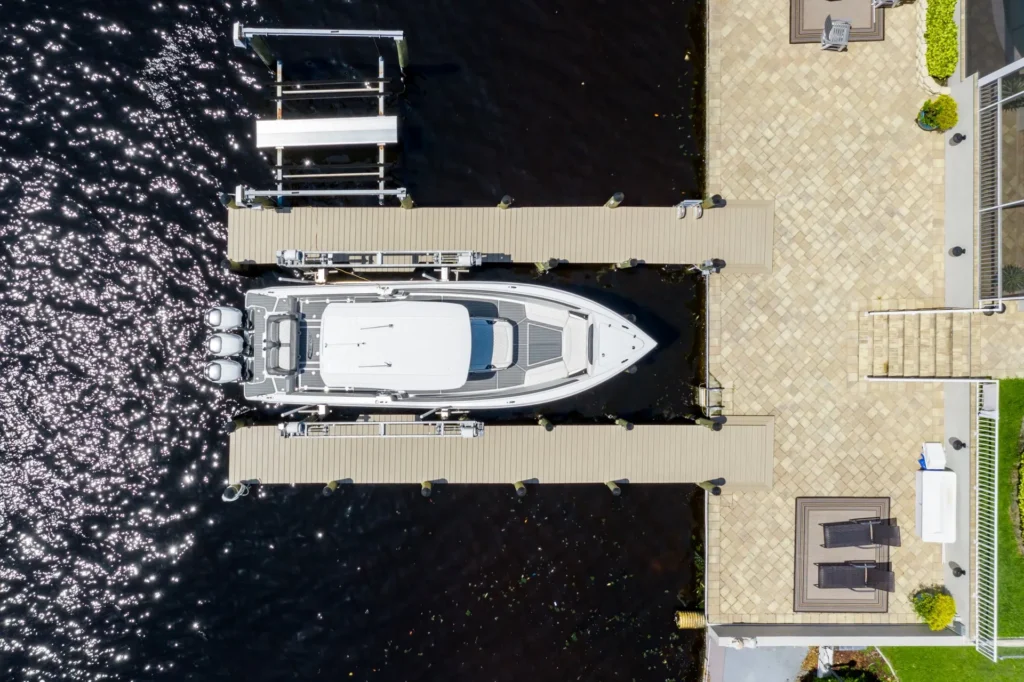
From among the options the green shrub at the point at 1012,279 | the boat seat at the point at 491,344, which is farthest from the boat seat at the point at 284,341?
the green shrub at the point at 1012,279

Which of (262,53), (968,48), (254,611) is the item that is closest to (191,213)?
(262,53)

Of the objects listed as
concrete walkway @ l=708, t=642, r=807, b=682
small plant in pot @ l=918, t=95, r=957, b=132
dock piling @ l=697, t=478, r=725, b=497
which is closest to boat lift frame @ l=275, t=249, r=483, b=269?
dock piling @ l=697, t=478, r=725, b=497

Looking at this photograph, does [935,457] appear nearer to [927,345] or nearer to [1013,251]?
[927,345]

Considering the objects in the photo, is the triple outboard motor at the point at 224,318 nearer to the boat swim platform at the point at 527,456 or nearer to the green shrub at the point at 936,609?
the boat swim platform at the point at 527,456

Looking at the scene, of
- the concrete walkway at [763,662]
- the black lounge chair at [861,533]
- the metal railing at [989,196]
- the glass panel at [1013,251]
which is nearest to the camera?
the glass panel at [1013,251]

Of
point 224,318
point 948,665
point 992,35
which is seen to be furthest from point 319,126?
point 948,665

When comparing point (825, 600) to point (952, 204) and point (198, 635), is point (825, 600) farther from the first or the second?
point (198, 635)
